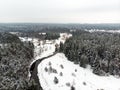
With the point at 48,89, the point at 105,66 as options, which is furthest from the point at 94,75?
the point at 48,89

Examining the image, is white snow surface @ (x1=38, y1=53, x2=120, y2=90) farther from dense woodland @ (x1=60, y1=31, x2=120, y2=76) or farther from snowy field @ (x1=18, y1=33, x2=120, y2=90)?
dense woodland @ (x1=60, y1=31, x2=120, y2=76)

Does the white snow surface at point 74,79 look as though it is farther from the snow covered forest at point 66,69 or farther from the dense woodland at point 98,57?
the dense woodland at point 98,57

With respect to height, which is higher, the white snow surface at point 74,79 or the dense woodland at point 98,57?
the dense woodland at point 98,57

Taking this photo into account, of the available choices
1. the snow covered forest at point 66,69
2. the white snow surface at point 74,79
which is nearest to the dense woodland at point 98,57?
the snow covered forest at point 66,69

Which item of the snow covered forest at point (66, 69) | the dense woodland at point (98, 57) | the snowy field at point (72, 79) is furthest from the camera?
the dense woodland at point (98, 57)

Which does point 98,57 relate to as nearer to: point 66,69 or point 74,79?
point 66,69

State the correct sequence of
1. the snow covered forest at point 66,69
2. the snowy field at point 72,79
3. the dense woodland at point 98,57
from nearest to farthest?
the snow covered forest at point 66,69, the snowy field at point 72,79, the dense woodland at point 98,57

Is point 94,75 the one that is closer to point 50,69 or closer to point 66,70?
point 66,70

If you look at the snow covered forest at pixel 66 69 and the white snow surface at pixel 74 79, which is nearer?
the snow covered forest at pixel 66 69
